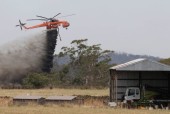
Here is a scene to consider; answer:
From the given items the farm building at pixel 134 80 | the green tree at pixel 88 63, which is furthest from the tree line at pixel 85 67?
the farm building at pixel 134 80

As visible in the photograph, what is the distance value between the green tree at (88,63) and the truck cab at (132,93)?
6523 cm

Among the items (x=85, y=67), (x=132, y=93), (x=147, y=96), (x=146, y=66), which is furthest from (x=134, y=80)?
(x=85, y=67)

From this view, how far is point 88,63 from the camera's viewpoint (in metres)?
117

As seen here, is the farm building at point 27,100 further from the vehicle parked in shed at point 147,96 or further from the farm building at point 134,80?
the farm building at point 134,80

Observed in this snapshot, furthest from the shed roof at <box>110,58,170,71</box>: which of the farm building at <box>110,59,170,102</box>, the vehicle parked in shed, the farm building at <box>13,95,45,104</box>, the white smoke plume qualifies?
the white smoke plume

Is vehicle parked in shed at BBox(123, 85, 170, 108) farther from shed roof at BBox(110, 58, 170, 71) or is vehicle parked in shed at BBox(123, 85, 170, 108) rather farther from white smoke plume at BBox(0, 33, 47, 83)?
white smoke plume at BBox(0, 33, 47, 83)

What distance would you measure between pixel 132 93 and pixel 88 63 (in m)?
72.4

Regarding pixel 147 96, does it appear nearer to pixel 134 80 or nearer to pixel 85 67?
pixel 134 80

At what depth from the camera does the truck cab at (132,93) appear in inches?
1708

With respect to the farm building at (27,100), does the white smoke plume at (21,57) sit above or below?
above

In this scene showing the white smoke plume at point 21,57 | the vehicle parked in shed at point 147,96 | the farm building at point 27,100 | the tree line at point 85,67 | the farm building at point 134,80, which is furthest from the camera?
the tree line at point 85,67

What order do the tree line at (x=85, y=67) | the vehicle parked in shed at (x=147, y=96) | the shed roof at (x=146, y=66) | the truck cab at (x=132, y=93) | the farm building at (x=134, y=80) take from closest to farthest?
the vehicle parked in shed at (x=147, y=96) → the shed roof at (x=146, y=66) → the truck cab at (x=132, y=93) → the farm building at (x=134, y=80) → the tree line at (x=85, y=67)

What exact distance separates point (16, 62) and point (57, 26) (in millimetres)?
11425

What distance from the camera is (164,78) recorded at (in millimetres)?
48812
